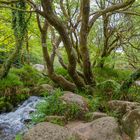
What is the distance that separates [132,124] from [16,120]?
3.44 m

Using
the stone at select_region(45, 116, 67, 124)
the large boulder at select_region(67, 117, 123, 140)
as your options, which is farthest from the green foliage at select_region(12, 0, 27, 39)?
the large boulder at select_region(67, 117, 123, 140)

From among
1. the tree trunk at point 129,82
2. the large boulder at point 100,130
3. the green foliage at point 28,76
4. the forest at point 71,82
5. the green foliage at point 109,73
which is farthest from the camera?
the green foliage at point 109,73

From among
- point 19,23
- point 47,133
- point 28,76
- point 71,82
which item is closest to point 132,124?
point 47,133

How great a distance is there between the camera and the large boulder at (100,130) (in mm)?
4539

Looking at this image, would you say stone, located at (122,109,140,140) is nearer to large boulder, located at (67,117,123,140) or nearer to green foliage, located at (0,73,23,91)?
large boulder, located at (67,117,123,140)

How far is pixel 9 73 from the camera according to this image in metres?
9.87

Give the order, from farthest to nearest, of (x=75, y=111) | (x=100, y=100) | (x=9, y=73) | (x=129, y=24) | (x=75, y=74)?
1. (x=129, y=24)
2. (x=9, y=73)
3. (x=75, y=74)
4. (x=100, y=100)
5. (x=75, y=111)

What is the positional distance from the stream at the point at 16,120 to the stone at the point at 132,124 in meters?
2.41

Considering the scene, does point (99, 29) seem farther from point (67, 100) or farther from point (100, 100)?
point (67, 100)

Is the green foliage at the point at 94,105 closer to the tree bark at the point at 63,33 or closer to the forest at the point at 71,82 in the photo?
the forest at the point at 71,82

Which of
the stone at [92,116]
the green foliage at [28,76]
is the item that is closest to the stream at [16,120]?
the green foliage at [28,76]

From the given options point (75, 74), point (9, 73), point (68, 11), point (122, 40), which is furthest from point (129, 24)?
point (9, 73)

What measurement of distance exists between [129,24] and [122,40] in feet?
3.71

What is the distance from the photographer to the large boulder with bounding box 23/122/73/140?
4379 millimetres
